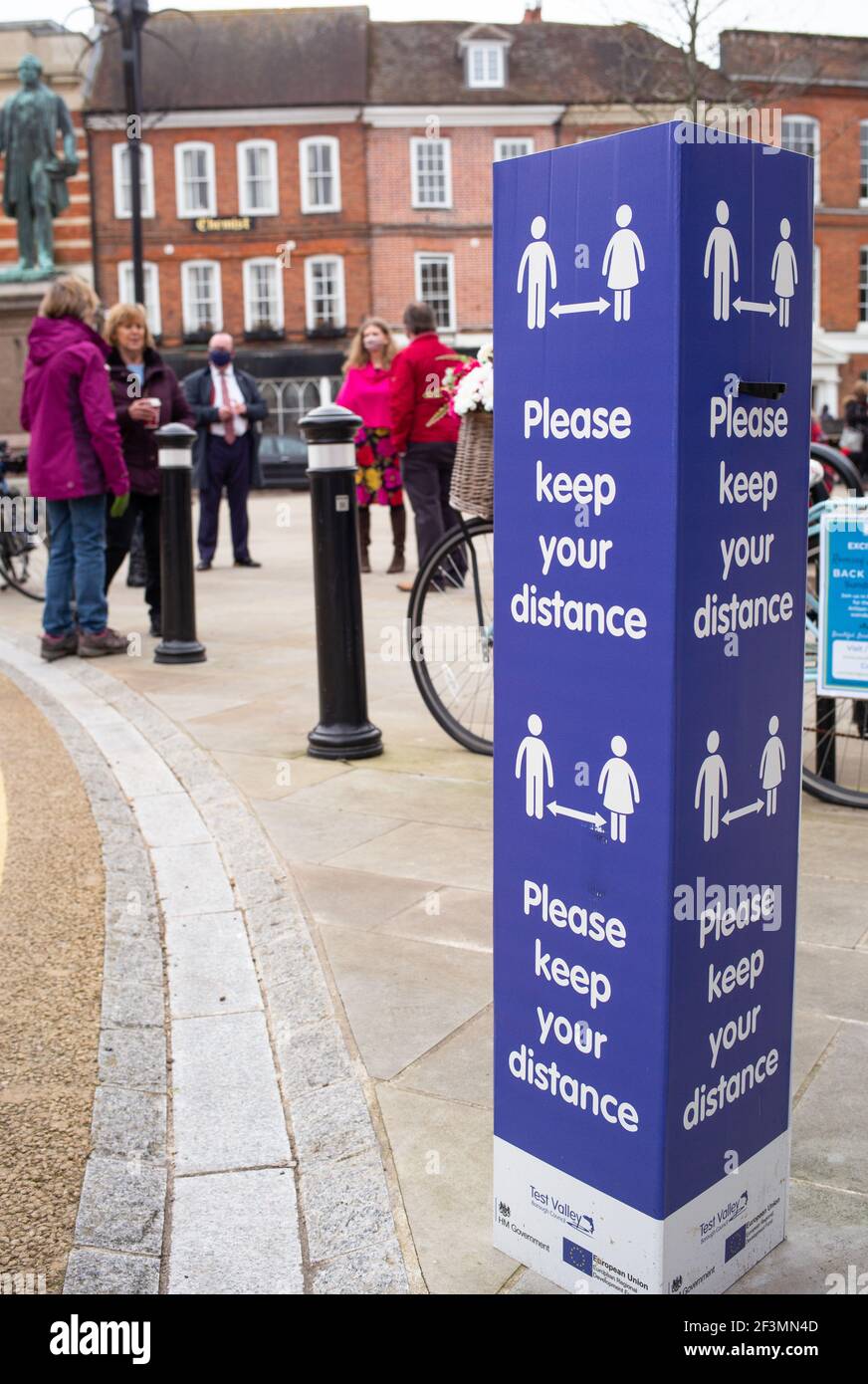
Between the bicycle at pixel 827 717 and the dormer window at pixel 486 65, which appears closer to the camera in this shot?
the bicycle at pixel 827 717

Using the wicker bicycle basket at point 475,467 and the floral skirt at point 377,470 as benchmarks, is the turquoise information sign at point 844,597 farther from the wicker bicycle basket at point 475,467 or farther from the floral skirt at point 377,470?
the floral skirt at point 377,470

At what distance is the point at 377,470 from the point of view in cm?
1131

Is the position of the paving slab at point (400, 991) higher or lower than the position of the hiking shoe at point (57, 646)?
lower

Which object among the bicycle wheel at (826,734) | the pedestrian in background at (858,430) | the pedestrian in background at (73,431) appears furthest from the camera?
the pedestrian in background at (858,430)

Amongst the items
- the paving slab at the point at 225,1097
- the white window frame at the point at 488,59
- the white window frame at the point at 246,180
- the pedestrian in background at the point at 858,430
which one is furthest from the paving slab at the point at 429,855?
the white window frame at the point at 488,59

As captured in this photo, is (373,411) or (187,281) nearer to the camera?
(373,411)

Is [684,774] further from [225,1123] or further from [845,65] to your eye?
[845,65]

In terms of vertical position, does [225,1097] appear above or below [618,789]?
below

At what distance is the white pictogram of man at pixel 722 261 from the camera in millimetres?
1884

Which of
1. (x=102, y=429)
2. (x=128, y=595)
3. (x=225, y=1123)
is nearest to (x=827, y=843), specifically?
(x=225, y=1123)

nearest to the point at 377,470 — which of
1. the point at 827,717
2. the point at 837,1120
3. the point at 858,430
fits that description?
the point at 827,717

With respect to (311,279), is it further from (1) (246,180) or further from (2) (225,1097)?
(2) (225,1097)

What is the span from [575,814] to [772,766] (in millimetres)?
316

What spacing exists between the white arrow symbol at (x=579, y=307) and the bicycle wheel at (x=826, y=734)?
108 inches
